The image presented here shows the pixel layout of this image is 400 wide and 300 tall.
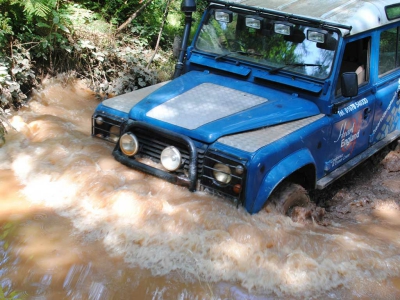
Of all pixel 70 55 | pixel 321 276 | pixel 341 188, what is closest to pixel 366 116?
pixel 341 188

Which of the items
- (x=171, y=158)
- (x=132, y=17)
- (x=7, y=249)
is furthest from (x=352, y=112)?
(x=132, y=17)

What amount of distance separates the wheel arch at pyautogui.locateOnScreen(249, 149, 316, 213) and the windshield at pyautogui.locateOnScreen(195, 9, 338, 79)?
83cm

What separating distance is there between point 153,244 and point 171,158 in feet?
2.33

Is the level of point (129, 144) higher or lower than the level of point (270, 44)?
lower

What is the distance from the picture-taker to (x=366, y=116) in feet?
17.2

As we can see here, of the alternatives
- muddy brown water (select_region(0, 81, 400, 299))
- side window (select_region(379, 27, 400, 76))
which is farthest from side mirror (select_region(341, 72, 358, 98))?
muddy brown water (select_region(0, 81, 400, 299))

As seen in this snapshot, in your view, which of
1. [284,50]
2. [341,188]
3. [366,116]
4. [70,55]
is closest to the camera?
[284,50]

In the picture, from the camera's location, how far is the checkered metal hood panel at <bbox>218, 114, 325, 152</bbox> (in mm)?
3988

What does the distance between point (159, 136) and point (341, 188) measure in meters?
2.58

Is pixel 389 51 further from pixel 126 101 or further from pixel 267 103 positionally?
pixel 126 101

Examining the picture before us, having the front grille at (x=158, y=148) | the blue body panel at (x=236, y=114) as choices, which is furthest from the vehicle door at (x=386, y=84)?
the front grille at (x=158, y=148)

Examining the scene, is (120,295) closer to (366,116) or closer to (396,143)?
(366,116)

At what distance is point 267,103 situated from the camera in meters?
4.59

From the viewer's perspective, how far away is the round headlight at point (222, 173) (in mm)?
3929
